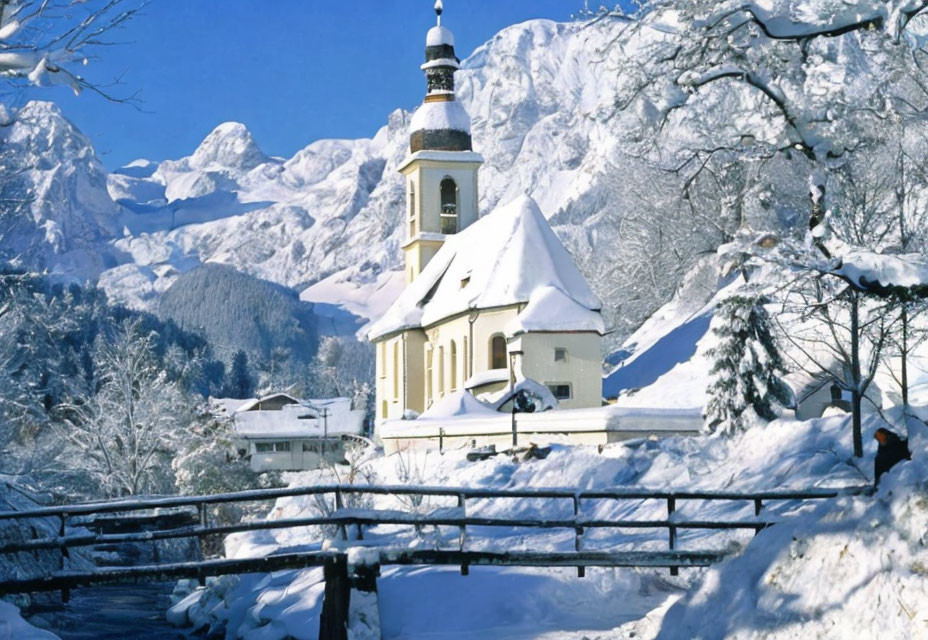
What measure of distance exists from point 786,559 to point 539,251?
3747 centimetres

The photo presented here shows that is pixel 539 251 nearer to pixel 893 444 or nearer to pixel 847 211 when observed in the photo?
pixel 847 211

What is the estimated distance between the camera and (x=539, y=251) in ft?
154

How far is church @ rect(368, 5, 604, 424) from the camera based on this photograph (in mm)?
42906

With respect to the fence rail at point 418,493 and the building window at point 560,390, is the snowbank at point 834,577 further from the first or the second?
the building window at point 560,390

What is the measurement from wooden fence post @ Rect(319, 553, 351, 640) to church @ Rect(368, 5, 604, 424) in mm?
24220

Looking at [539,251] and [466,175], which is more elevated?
[466,175]

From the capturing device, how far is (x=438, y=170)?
61375 mm

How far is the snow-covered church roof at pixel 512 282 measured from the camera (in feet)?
142

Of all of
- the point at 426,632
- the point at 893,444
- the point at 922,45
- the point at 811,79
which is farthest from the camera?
the point at 426,632

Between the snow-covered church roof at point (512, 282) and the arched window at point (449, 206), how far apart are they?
4.68 metres

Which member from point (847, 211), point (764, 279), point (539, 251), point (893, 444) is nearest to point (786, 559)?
point (893, 444)

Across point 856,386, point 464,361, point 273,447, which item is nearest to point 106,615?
point 856,386

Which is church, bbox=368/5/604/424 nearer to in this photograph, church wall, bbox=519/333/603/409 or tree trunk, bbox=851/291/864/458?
church wall, bbox=519/333/603/409

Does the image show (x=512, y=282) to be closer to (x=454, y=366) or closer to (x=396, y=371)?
(x=454, y=366)
